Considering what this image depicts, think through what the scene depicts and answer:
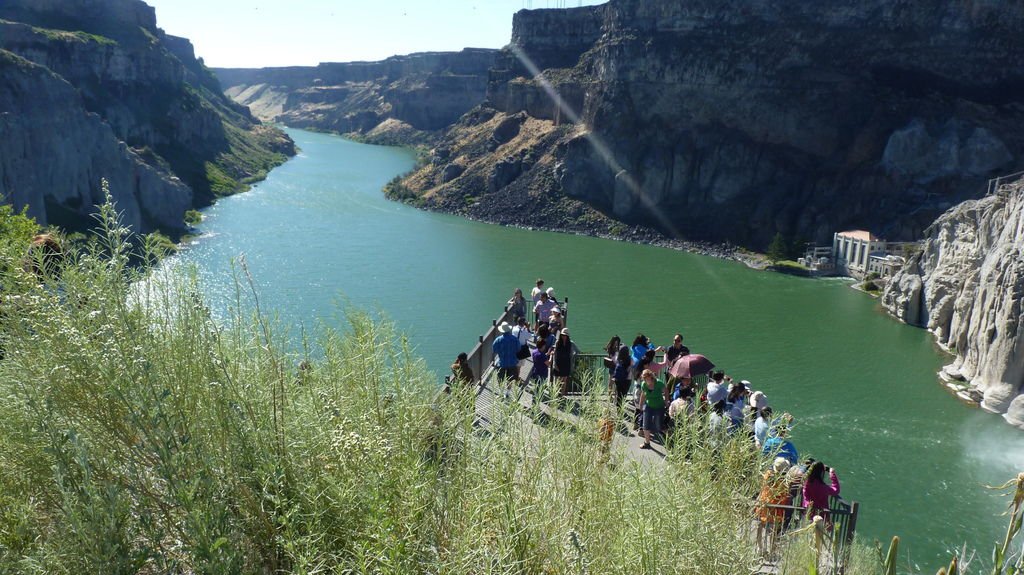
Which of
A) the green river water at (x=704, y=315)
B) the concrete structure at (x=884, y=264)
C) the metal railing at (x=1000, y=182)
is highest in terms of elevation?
the metal railing at (x=1000, y=182)

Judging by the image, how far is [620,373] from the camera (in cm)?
1020

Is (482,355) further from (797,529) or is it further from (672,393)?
(797,529)

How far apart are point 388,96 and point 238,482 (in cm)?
15066

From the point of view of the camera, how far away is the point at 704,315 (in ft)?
103

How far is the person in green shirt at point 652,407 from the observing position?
9203 millimetres

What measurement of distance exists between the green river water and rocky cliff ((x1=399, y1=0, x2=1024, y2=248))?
22.7 ft

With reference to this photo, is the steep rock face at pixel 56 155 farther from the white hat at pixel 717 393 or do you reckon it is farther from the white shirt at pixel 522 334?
the white hat at pixel 717 393

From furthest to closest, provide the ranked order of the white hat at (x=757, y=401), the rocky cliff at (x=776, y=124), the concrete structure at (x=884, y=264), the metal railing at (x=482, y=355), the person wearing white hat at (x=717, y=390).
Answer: the rocky cliff at (x=776, y=124)
the concrete structure at (x=884, y=264)
the metal railing at (x=482, y=355)
the person wearing white hat at (x=717, y=390)
the white hat at (x=757, y=401)

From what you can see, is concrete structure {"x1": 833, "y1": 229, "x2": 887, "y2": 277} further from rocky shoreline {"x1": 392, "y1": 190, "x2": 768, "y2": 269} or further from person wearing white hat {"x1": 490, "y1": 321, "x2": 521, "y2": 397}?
person wearing white hat {"x1": 490, "y1": 321, "x2": 521, "y2": 397}

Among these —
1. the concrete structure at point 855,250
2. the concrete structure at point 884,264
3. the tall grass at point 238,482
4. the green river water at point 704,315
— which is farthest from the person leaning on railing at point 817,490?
the concrete structure at point 855,250

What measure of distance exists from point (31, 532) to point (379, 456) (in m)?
1.87

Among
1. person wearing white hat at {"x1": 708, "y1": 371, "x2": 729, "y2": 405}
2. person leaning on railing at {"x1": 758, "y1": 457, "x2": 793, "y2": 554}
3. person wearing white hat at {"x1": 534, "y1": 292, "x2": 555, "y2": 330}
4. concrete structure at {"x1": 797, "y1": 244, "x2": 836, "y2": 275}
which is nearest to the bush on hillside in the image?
person leaning on railing at {"x1": 758, "y1": 457, "x2": 793, "y2": 554}

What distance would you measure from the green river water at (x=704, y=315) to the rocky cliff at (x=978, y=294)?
97cm

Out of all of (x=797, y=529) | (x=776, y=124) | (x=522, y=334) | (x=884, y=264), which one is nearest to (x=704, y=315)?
(x=884, y=264)
